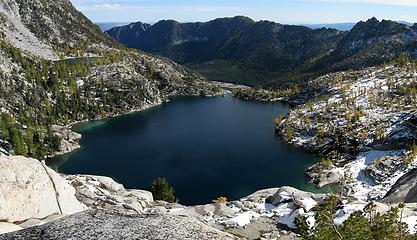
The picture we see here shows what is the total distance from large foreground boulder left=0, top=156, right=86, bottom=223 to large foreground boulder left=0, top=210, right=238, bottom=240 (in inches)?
521

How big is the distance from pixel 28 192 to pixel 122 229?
17158 millimetres

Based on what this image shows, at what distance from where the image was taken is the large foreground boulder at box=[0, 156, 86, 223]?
1135 inches

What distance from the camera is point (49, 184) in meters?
32.9

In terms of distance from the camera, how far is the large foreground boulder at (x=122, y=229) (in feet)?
52.0

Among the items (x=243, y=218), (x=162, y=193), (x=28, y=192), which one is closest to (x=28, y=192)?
(x=28, y=192)

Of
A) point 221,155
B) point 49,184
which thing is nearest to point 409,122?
point 221,155

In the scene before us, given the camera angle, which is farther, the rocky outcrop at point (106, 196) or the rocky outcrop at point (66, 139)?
the rocky outcrop at point (66, 139)

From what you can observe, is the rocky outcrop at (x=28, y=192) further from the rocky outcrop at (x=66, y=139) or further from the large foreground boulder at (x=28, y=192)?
the rocky outcrop at (x=66, y=139)

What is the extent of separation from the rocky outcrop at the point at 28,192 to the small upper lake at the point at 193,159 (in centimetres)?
7348

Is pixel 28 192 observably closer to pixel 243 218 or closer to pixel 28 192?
pixel 28 192

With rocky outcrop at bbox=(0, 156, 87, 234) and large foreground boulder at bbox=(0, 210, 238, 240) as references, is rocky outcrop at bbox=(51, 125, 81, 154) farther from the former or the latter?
large foreground boulder at bbox=(0, 210, 238, 240)

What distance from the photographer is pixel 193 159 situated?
142625 mm

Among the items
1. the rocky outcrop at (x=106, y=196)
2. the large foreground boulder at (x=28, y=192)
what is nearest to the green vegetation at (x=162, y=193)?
the rocky outcrop at (x=106, y=196)

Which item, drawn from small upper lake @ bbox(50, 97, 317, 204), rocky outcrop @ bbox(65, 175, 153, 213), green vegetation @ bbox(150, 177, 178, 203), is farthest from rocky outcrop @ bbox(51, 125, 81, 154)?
rocky outcrop @ bbox(65, 175, 153, 213)
